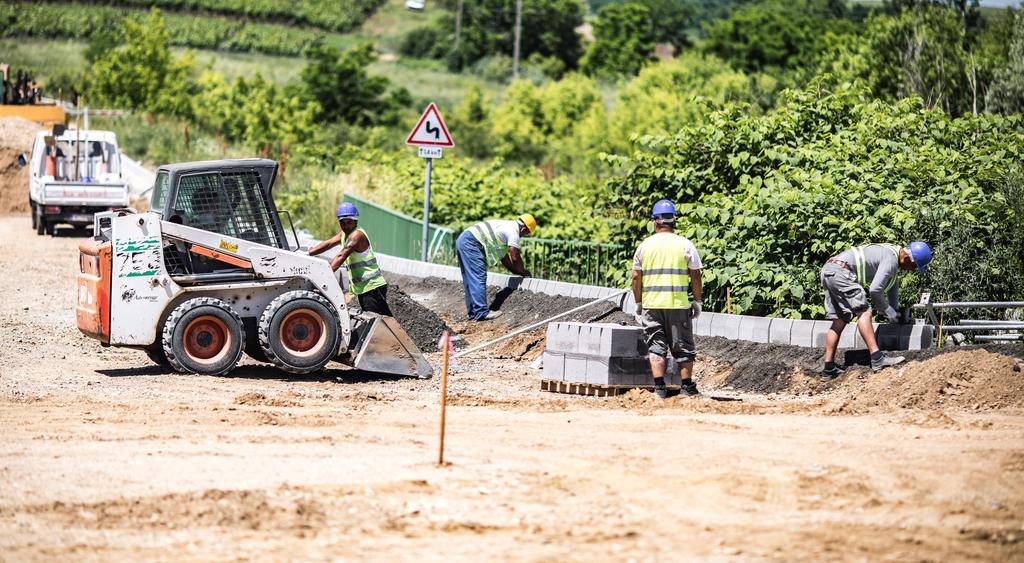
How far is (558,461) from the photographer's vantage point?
28.0 ft

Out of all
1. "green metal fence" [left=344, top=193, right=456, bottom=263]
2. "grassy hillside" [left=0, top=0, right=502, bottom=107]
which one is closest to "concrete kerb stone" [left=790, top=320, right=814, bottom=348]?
"green metal fence" [left=344, top=193, right=456, bottom=263]

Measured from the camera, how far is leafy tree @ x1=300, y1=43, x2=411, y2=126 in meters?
55.2

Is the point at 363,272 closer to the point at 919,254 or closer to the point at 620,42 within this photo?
the point at 919,254

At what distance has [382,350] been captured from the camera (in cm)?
1277

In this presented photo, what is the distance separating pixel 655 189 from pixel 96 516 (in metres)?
10.6

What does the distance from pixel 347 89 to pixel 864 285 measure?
4571 centimetres

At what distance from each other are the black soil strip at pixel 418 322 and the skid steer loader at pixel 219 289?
1.97 metres

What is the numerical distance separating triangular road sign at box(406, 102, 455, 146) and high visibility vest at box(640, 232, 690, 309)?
7.27 meters

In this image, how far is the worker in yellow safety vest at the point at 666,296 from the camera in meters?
11.3

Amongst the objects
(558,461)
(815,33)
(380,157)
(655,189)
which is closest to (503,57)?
(815,33)

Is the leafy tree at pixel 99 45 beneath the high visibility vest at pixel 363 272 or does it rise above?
above

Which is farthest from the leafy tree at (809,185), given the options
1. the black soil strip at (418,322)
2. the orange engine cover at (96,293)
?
the orange engine cover at (96,293)

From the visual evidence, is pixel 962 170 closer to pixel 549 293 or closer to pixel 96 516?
pixel 549 293

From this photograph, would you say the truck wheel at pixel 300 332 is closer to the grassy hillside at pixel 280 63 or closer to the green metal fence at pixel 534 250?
the green metal fence at pixel 534 250
